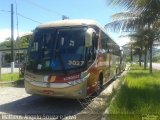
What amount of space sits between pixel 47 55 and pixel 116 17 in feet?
24.7

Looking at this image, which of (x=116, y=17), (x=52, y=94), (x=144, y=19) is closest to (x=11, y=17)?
(x=116, y=17)

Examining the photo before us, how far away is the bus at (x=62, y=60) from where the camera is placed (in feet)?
35.6

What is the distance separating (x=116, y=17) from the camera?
1781cm

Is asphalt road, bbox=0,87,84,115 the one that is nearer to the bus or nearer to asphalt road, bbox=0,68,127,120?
asphalt road, bbox=0,68,127,120

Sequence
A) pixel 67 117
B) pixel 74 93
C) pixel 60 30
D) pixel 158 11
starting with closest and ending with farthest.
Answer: pixel 67 117 → pixel 74 93 → pixel 60 30 → pixel 158 11

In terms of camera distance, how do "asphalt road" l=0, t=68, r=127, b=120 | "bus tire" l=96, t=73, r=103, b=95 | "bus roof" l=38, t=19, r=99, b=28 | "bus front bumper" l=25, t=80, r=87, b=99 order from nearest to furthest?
"asphalt road" l=0, t=68, r=127, b=120, "bus front bumper" l=25, t=80, r=87, b=99, "bus roof" l=38, t=19, r=99, b=28, "bus tire" l=96, t=73, r=103, b=95

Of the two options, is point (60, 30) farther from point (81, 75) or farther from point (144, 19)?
point (144, 19)

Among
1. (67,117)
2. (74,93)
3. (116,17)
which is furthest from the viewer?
(116,17)

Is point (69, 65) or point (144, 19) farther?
point (144, 19)

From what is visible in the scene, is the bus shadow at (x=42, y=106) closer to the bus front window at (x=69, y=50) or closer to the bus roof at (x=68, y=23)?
the bus front window at (x=69, y=50)

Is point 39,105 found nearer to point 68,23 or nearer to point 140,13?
point 68,23

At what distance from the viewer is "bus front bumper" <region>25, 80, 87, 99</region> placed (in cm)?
1076

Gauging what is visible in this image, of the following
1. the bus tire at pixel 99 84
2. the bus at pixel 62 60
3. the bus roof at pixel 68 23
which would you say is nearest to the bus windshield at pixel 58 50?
the bus at pixel 62 60

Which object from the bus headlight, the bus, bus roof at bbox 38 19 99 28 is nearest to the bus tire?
the bus
